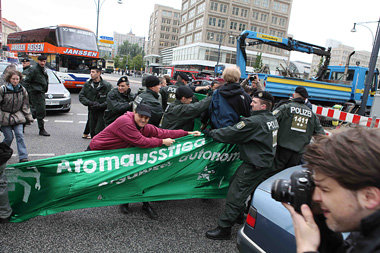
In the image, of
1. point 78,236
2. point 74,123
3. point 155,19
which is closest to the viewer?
point 78,236

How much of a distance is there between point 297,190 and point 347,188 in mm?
232

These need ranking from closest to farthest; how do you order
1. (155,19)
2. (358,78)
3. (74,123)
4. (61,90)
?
(74,123), (61,90), (358,78), (155,19)

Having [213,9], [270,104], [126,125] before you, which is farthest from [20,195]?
[213,9]

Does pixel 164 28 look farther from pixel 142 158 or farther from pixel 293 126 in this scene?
pixel 142 158

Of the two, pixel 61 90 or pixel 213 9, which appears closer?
pixel 61 90

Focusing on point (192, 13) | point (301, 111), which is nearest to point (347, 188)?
point (301, 111)

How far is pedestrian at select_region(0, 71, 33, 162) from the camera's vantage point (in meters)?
4.68

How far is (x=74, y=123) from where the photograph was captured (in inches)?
353

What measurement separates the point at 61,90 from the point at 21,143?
5.70 meters

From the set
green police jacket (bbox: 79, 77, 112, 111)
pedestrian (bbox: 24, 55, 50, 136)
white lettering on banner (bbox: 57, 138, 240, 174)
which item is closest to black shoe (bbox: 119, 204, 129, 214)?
white lettering on banner (bbox: 57, 138, 240, 174)

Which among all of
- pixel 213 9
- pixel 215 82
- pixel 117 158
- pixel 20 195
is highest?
pixel 213 9

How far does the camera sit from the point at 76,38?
1747 cm

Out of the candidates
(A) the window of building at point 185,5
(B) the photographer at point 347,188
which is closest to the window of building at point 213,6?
(A) the window of building at point 185,5

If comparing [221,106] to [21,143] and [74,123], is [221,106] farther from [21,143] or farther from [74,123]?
[74,123]
